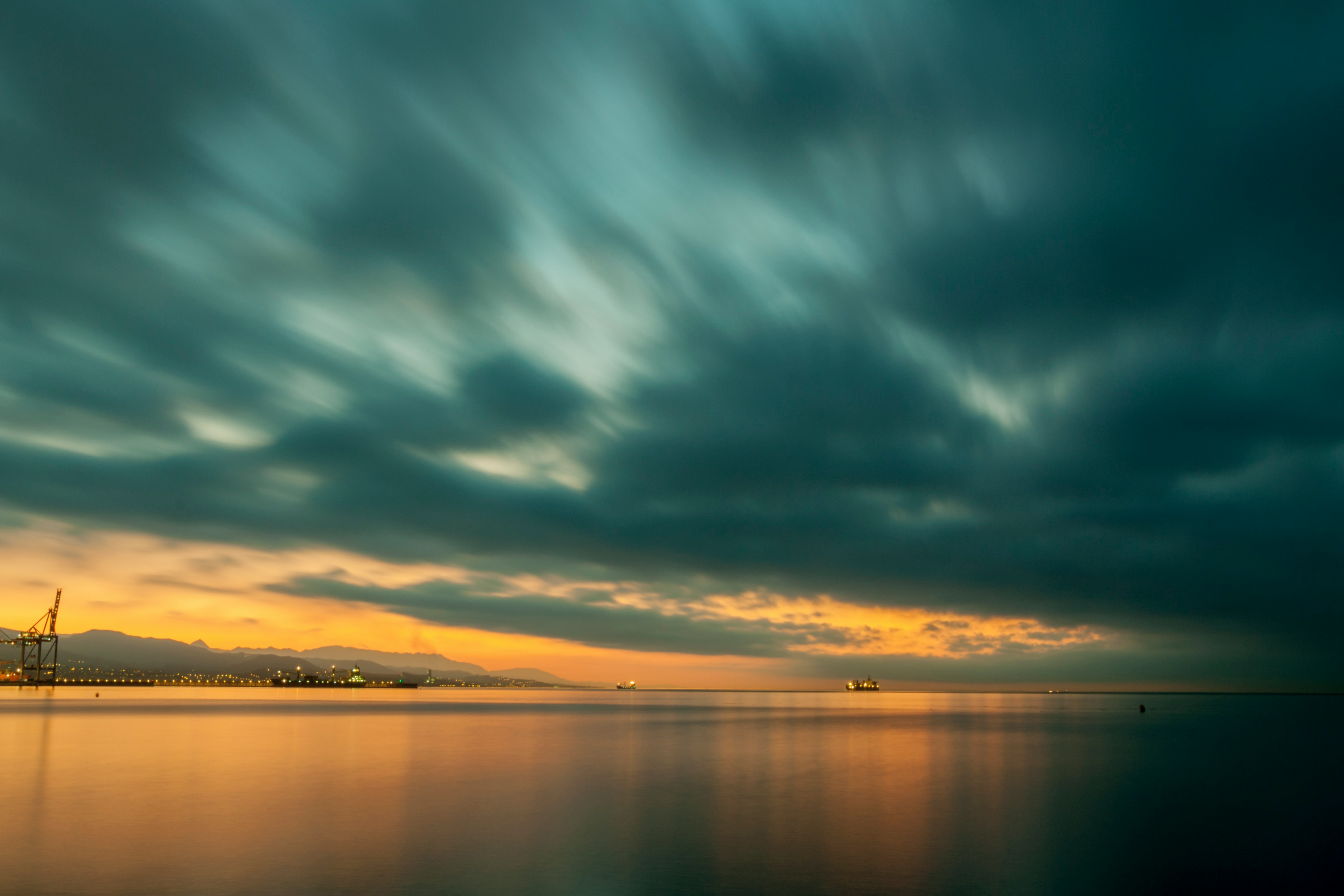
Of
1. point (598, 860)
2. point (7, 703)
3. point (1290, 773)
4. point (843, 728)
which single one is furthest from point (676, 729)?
point (7, 703)

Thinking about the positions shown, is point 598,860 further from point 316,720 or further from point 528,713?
point 528,713

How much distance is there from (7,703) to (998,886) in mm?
207618

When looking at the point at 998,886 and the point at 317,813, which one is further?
the point at 317,813

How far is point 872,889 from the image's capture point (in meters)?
24.8

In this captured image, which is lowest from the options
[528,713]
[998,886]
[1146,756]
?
[528,713]

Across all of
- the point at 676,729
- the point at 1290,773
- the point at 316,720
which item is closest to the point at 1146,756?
the point at 1290,773

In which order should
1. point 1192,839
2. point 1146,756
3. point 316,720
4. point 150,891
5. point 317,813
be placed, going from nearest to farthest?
point 150,891 < point 1192,839 < point 317,813 < point 1146,756 < point 316,720

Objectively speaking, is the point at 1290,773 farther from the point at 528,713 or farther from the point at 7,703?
the point at 7,703

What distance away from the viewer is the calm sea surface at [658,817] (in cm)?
2611

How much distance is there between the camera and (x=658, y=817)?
1473 inches

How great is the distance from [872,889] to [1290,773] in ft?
176

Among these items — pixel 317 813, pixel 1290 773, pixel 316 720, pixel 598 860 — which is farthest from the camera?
pixel 316 720

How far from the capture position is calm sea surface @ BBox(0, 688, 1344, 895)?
2611cm

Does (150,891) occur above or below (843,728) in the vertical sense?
above
